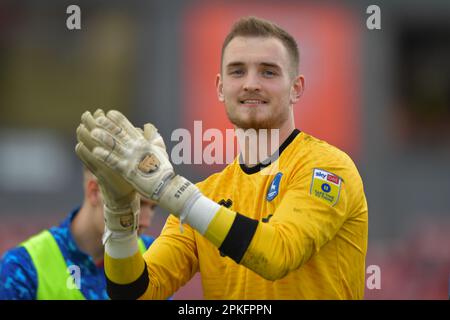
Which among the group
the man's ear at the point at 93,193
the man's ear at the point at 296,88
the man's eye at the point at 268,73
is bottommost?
the man's ear at the point at 93,193

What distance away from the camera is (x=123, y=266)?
408 centimetres

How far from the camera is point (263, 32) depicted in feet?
14.0

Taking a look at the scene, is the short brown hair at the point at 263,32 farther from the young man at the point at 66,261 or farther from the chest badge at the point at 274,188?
the young man at the point at 66,261

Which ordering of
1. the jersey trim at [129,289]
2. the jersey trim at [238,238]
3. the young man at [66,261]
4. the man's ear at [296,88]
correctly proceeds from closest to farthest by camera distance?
the jersey trim at [238,238] < the jersey trim at [129,289] < the man's ear at [296,88] < the young man at [66,261]

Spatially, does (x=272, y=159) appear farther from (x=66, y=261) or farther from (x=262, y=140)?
(x=66, y=261)

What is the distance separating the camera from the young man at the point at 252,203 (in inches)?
145

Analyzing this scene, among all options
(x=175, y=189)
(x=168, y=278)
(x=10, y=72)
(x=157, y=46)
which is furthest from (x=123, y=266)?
(x=10, y=72)

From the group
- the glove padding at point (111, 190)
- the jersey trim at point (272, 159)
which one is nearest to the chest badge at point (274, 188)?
the jersey trim at point (272, 159)

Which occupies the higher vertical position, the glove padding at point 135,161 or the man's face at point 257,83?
the man's face at point 257,83

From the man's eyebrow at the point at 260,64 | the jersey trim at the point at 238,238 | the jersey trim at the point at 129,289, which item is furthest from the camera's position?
the man's eyebrow at the point at 260,64

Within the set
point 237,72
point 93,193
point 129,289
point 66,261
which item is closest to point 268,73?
point 237,72

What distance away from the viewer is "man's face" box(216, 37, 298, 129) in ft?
13.8

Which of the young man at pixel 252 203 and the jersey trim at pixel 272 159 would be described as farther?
the jersey trim at pixel 272 159

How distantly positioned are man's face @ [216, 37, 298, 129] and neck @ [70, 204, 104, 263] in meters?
2.26
